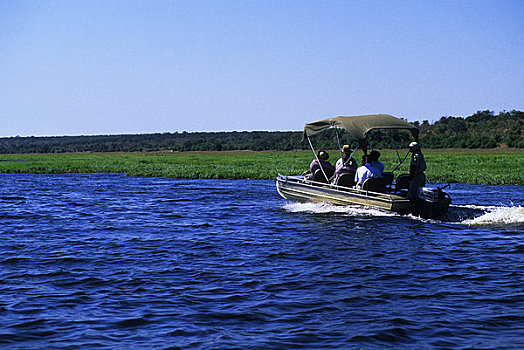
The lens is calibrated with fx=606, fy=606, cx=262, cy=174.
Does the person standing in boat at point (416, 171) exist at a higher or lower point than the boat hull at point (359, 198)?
higher

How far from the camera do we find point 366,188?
56.7 ft

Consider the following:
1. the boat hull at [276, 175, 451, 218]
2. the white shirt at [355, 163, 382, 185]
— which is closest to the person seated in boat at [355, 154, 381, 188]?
the white shirt at [355, 163, 382, 185]

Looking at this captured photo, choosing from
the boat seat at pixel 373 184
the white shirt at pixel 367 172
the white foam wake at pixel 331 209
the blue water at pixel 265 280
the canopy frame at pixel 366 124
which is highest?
the canopy frame at pixel 366 124

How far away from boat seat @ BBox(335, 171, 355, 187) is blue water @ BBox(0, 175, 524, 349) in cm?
87

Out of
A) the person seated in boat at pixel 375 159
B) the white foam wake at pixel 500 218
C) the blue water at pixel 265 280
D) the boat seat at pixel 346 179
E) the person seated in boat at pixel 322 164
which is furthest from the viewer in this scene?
the person seated in boat at pixel 322 164

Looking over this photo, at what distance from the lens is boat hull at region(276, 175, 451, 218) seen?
1628 cm

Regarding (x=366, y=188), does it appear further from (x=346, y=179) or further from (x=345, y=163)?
(x=345, y=163)

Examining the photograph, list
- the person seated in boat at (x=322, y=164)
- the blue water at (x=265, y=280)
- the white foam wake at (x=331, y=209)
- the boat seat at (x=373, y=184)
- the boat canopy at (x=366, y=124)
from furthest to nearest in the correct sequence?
the person seated in boat at (x=322, y=164) < the boat canopy at (x=366, y=124) < the boat seat at (x=373, y=184) < the white foam wake at (x=331, y=209) < the blue water at (x=265, y=280)

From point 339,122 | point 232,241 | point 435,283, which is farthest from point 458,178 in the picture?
point 435,283

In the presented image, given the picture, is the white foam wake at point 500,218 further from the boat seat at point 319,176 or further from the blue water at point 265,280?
the boat seat at point 319,176

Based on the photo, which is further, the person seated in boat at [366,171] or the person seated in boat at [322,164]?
the person seated in boat at [322,164]

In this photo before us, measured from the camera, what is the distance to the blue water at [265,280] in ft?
24.2

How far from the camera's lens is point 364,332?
741cm

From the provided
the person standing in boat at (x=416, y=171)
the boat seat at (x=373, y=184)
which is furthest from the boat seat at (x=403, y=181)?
the person standing in boat at (x=416, y=171)
